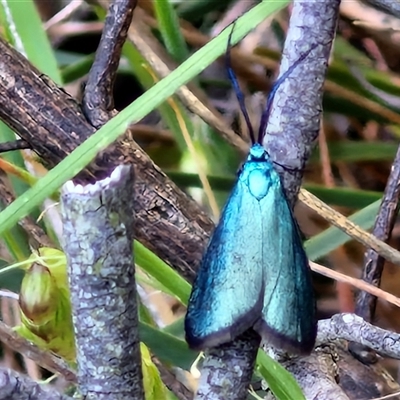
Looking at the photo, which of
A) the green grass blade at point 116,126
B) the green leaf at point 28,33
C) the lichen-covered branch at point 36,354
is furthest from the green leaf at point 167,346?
the green leaf at point 28,33

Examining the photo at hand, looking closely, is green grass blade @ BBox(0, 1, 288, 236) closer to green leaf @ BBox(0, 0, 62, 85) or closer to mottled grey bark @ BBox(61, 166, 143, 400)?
mottled grey bark @ BBox(61, 166, 143, 400)

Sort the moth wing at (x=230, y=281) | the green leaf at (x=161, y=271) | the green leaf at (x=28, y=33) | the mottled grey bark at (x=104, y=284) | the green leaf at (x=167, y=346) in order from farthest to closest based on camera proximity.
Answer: the green leaf at (x=28, y=33) → the green leaf at (x=167, y=346) → the green leaf at (x=161, y=271) → the moth wing at (x=230, y=281) → the mottled grey bark at (x=104, y=284)

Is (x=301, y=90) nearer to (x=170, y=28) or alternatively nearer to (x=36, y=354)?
(x=36, y=354)

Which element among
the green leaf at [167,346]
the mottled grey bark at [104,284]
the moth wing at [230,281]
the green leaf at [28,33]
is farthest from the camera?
the green leaf at [28,33]

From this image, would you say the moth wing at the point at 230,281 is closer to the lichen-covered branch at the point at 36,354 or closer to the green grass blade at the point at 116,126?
the green grass blade at the point at 116,126

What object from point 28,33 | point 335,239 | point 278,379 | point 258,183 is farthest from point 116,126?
point 335,239

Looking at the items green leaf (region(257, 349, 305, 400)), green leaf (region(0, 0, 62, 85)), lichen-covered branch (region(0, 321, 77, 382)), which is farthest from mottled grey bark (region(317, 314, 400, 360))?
green leaf (region(0, 0, 62, 85))
